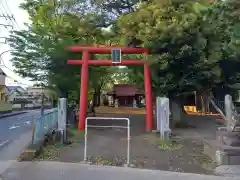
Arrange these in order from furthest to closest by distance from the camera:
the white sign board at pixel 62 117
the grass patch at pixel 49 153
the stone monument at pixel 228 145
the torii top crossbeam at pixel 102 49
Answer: the torii top crossbeam at pixel 102 49 → the white sign board at pixel 62 117 → the grass patch at pixel 49 153 → the stone monument at pixel 228 145

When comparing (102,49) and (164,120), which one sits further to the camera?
(102,49)

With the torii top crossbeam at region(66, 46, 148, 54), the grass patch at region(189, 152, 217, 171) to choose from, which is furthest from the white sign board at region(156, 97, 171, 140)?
the torii top crossbeam at region(66, 46, 148, 54)

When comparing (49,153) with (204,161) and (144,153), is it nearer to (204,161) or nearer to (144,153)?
(144,153)

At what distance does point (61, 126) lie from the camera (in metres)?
12.2

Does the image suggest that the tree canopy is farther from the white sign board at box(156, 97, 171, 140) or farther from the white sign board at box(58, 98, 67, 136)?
the white sign board at box(58, 98, 67, 136)

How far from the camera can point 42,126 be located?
1159 centimetres

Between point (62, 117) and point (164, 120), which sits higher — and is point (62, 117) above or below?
above

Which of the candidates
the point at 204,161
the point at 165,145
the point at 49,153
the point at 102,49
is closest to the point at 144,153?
the point at 165,145

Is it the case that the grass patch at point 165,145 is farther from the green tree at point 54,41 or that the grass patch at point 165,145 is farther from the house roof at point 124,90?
the house roof at point 124,90

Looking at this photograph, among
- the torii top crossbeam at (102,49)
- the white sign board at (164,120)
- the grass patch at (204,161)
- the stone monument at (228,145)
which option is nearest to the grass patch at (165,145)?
the white sign board at (164,120)

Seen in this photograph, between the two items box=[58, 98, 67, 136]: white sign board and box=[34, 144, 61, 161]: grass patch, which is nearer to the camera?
box=[34, 144, 61, 161]: grass patch

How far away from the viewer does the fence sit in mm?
10477

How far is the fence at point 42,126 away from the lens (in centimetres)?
1048

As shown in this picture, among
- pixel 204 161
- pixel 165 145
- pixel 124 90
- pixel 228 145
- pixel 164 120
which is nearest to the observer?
pixel 228 145
